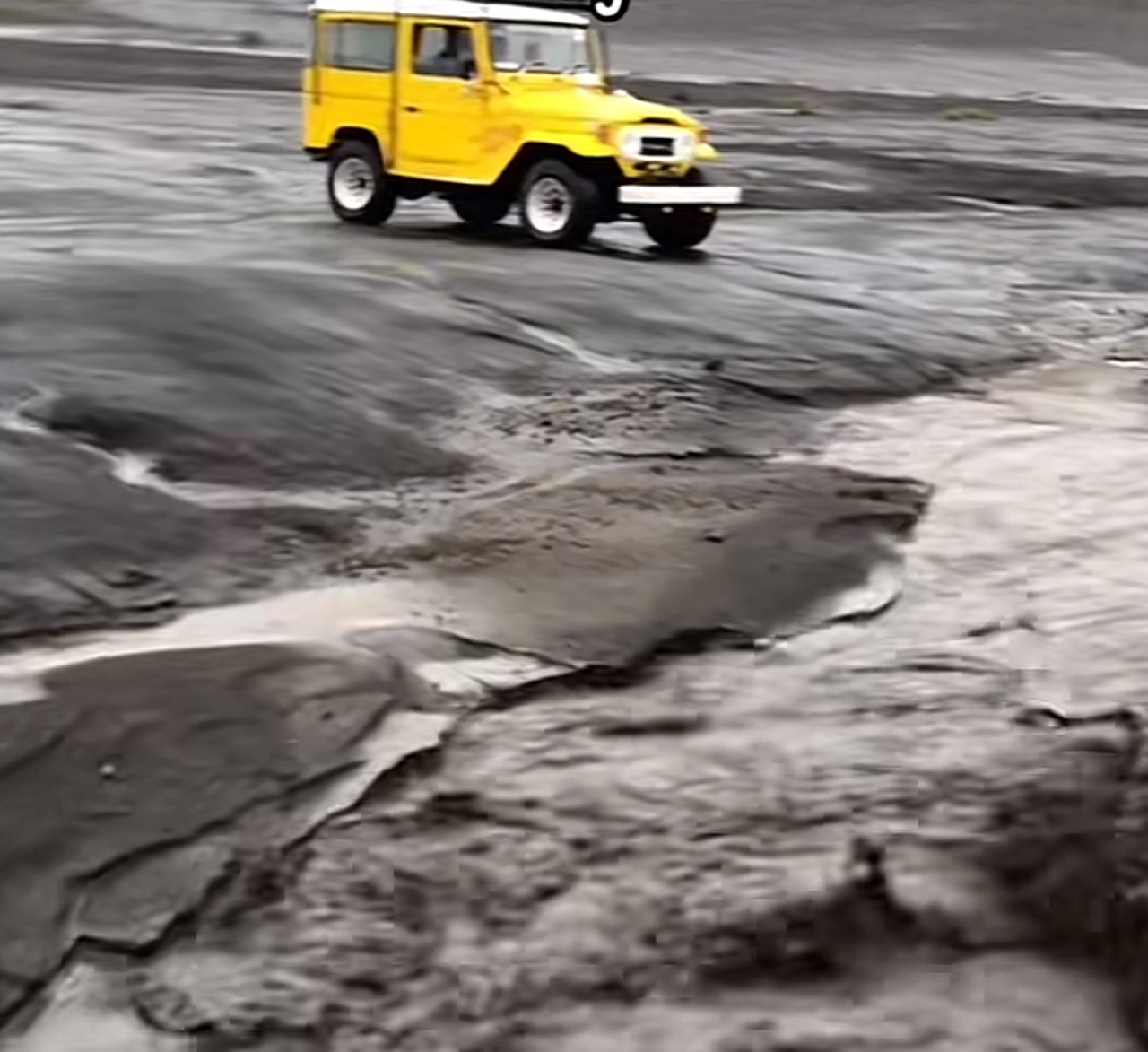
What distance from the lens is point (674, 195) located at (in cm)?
1576

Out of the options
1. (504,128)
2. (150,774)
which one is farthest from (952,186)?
(150,774)

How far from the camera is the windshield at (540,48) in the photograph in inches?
635

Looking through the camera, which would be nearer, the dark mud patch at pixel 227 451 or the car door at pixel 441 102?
the dark mud patch at pixel 227 451

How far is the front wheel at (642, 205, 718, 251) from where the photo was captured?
632 inches

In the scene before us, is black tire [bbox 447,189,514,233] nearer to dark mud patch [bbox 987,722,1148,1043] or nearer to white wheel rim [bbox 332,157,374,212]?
white wheel rim [bbox 332,157,374,212]

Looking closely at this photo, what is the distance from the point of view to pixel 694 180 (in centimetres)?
1609

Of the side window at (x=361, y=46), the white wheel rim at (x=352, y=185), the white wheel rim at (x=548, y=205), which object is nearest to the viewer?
the white wheel rim at (x=548, y=205)

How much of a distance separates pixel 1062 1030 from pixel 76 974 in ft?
7.18

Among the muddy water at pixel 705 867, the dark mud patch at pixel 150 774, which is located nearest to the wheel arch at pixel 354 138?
the muddy water at pixel 705 867

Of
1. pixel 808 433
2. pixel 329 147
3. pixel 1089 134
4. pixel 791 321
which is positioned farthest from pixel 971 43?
pixel 808 433

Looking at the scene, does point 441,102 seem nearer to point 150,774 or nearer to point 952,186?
point 952,186

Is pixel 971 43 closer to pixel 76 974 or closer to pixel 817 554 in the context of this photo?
pixel 817 554

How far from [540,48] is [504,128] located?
2.51ft

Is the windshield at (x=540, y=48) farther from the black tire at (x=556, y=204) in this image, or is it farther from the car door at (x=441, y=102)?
the black tire at (x=556, y=204)
